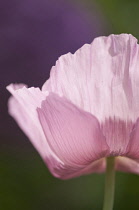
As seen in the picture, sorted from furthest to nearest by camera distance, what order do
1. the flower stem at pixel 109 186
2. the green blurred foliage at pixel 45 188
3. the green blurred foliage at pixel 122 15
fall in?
the green blurred foliage at pixel 122 15, the green blurred foliage at pixel 45 188, the flower stem at pixel 109 186

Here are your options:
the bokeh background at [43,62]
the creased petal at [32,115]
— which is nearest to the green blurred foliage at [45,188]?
the bokeh background at [43,62]

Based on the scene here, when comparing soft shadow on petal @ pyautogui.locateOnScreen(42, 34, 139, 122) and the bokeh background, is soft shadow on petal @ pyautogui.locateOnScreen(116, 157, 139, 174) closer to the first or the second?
soft shadow on petal @ pyautogui.locateOnScreen(42, 34, 139, 122)

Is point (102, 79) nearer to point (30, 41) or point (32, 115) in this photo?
point (32, 115)

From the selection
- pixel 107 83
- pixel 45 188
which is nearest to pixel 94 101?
pixel 107 83

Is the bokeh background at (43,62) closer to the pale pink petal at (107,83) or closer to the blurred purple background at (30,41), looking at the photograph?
the blurred purple background at (30,41)

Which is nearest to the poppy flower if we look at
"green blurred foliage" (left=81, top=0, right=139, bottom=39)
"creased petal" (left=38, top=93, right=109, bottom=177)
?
"creased petal" (left=38, top=93, right=109, bottom=177)

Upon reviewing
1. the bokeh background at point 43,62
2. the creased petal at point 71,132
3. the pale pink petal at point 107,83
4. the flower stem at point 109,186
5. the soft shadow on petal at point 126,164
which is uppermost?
the bokeh background at point 43,62
